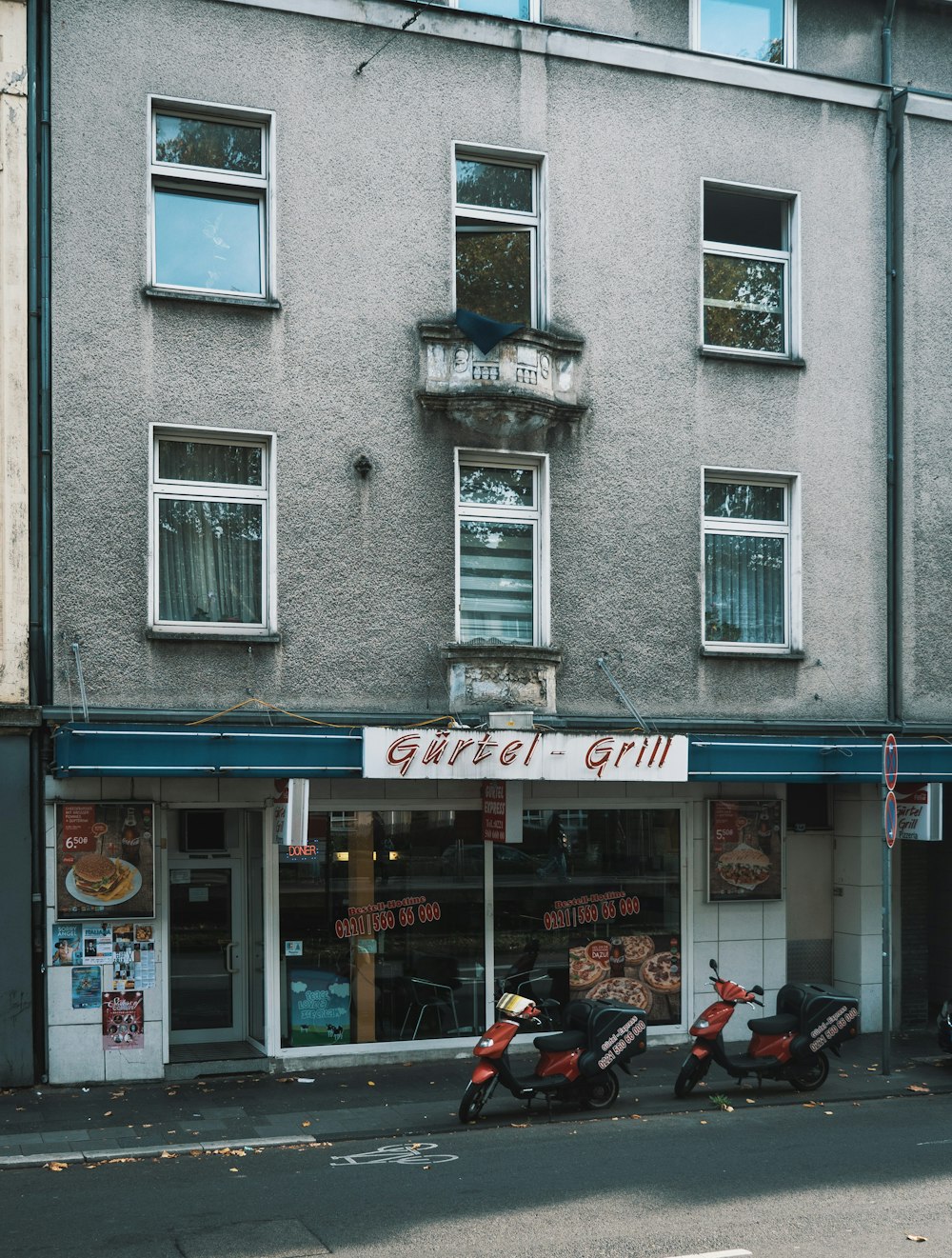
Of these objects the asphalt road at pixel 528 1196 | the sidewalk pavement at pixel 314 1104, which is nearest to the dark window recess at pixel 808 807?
the sidewalk pavement at pixel 314 1104

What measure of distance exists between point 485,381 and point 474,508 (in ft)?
4.20

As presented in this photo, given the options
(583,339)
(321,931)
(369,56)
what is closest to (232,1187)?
(321,931)

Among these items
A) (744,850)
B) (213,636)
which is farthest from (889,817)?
(213,636)

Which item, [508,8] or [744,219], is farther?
[744,219]

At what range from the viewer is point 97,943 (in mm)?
12930

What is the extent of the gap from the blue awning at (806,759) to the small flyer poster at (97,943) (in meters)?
5.70

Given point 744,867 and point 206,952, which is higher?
point 744,867

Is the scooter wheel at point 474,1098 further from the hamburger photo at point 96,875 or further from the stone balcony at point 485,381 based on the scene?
the stone balcony at point 485,381

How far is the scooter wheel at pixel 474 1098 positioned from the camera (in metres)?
11.4

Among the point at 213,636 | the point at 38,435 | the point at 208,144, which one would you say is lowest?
the point at 213,636

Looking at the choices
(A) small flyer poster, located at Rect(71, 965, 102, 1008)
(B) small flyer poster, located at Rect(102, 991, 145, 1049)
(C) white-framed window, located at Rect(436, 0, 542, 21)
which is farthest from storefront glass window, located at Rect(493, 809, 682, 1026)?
(C) white-framed window, located at Rect(436, 0, 542, 21)

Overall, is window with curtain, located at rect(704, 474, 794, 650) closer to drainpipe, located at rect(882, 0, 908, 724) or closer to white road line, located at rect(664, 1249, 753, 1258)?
drainpipe, located at rect(882, 0, 908, 724)

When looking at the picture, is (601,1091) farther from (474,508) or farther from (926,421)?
(926,421)

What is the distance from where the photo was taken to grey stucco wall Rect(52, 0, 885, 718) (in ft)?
43.1
